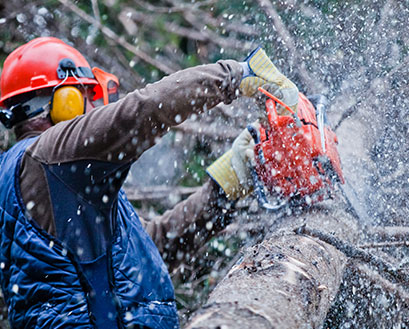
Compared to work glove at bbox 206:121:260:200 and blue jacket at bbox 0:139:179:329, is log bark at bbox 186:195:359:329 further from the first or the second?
blue jacket at bbox 0:139:179:329

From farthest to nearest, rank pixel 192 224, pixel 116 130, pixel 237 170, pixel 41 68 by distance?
pixel 192 224
pixel 237 170
pixel 41 68
pixel 116 130

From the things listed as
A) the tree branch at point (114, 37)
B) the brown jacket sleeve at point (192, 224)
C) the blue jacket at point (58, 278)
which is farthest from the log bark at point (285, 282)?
the tree branch at point (114, 37)

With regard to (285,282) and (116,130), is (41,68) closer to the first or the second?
(116,130)

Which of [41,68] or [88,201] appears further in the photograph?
[41,68]

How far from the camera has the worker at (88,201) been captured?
1.75 m

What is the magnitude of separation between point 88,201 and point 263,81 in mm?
924

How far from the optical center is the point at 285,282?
4.90 feet

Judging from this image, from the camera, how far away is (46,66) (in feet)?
7.27

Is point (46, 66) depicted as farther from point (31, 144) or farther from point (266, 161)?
point (266, 161)

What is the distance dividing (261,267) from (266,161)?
2.35 ft

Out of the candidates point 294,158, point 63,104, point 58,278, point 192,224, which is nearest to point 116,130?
point 63,104

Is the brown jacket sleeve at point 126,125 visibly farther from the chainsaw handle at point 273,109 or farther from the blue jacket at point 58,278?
the chainsaw handle at point 273,109

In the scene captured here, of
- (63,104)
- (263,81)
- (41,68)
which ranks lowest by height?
(263,81)

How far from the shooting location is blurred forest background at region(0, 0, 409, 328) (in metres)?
2.91
